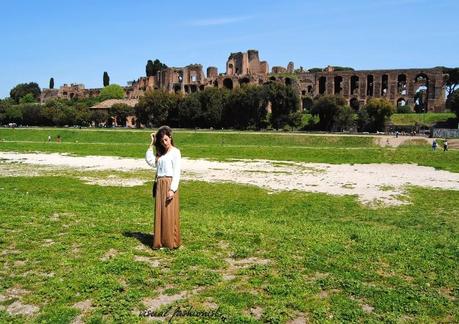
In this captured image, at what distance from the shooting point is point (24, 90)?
156 metres

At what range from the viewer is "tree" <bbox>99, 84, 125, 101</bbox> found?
116 metres

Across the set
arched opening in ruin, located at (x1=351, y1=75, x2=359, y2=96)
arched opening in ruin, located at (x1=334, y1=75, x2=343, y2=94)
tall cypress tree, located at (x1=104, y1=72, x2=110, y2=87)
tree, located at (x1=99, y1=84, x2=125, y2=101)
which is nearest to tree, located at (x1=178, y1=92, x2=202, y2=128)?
arched opening in ruin, located at (x1=334, y1=75, x2=343, y2=94)

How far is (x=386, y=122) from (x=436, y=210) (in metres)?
53.2

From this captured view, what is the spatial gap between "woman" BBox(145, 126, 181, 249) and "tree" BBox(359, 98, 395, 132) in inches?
2311

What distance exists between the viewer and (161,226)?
7215mm

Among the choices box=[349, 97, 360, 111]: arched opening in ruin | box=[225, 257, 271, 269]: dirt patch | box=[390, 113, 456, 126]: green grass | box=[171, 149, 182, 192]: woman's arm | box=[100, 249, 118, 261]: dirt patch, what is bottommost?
box=[225, 257, 271, 269]: dirt patch

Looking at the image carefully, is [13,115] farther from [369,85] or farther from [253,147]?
[369,85]

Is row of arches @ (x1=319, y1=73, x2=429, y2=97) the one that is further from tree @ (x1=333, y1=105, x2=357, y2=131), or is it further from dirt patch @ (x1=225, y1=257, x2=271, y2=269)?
dirt patch @ (x1=225, y1=257, x2=271, y2=269)

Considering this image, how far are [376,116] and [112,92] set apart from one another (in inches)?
2991

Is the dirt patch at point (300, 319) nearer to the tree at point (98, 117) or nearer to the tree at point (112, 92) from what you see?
the tree at point (98, 117)

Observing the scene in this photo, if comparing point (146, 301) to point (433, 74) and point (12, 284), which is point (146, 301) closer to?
point (12, 284)

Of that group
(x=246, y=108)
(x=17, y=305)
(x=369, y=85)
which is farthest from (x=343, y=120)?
(x=17, y=305)

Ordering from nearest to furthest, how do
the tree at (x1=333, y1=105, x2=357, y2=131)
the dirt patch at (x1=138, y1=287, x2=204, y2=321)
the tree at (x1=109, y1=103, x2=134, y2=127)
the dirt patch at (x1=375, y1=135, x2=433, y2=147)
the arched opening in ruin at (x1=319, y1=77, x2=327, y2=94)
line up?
the dirt patch at (x1=138, y1=287, x2=204, y2=321) < the dirt patch at (x1=375, y1=135, x2=433, y2=147) < the tree at (x1=333, y1=105, x2=357, y2=131) < the tree at (x1=109, y1=103, x2=134, y2=127) < the arched opening in ruin at (x1=319, y1=77, x2=327, y2=94)

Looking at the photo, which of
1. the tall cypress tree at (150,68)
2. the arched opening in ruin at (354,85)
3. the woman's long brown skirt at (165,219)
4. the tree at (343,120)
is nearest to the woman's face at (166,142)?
the woman's long brown skirt at (165,219)
